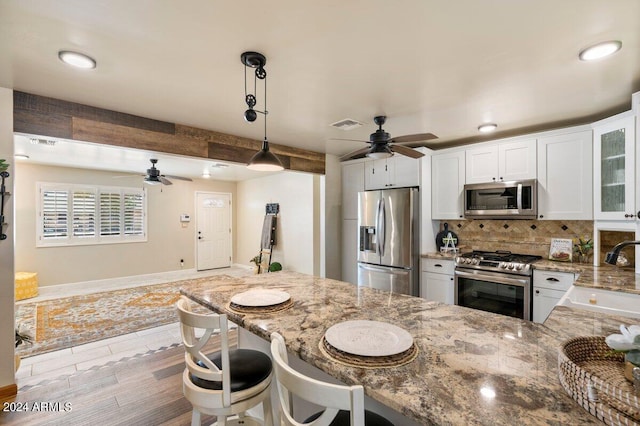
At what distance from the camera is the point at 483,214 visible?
11.7 feet

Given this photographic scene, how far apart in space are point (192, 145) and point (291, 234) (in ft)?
10.8

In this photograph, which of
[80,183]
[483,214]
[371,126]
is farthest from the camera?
[80,183]

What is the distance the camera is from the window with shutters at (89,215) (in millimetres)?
5652

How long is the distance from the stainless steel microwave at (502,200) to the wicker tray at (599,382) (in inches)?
107

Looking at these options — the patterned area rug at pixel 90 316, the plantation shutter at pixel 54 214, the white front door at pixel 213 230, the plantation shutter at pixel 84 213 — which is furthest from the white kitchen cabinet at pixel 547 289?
the plantation shutter at pixel 54 214

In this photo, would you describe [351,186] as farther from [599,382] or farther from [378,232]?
[599,382]

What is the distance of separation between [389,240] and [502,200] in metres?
1.43

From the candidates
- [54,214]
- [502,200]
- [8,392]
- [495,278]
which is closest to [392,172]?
[502,200]

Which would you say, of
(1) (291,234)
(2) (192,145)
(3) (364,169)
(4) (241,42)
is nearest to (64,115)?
(2) (192,145)

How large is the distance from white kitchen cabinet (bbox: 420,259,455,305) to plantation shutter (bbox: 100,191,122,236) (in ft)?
20.9

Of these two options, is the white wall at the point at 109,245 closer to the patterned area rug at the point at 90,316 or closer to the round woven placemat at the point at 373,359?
the patterned area rug at the point at 90,316

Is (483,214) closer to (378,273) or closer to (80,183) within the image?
(378,273)

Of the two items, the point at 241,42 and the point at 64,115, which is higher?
the point at 241,42

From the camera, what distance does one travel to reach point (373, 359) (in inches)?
42.0
